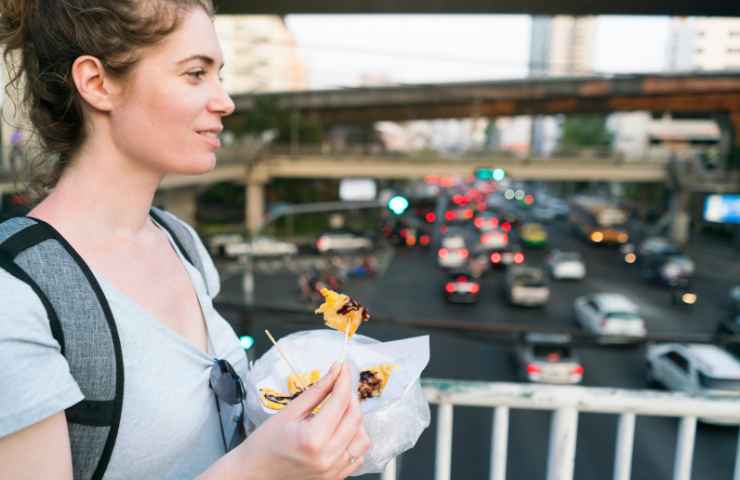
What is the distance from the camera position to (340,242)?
3192 centimetres

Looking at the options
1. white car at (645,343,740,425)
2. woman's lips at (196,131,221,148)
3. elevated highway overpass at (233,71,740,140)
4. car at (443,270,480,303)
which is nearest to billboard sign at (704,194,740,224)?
elevated highway overpass at (233,71,740,140)

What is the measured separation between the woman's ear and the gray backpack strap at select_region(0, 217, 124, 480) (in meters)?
0.29

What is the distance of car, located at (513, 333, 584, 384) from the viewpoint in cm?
1222

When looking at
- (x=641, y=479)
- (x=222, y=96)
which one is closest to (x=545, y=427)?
(x=641, y=479)

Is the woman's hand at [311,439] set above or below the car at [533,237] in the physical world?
above

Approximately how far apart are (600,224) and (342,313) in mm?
38654

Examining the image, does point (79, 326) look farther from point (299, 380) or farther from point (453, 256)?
point (453, 256)

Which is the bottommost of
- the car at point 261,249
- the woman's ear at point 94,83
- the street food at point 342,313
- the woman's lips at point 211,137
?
the car at point 261,249

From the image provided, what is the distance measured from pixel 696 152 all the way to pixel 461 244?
18.1 m

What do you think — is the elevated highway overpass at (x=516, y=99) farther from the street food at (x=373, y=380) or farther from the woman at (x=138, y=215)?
the woman at (x=138, y=215)

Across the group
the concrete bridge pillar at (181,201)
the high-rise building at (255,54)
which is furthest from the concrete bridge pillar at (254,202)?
the high-rise building at (255,54)

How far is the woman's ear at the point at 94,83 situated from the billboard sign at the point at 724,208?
30.8m

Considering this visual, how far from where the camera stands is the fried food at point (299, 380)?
1333mm

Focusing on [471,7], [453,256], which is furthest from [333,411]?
[453,256]
